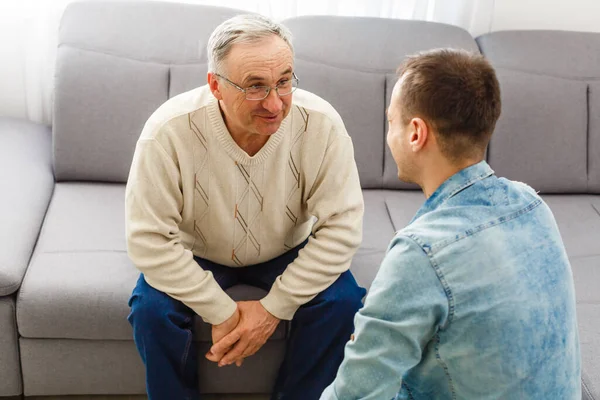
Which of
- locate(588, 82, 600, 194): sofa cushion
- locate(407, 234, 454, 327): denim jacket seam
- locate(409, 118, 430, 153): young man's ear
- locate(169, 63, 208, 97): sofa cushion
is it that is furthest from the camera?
locate(588, 82, 600, 194): sofa cushion

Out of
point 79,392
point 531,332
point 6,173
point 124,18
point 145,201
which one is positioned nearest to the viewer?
point 531,332

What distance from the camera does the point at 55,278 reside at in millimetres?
1950

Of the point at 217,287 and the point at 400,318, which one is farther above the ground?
the point at 400,318

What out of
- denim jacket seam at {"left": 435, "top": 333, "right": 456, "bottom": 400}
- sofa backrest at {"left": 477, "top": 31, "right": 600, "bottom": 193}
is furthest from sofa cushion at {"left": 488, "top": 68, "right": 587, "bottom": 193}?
denim jacket seam at {"left": 435, "top": 333, "right": 456, "bottom": 400}

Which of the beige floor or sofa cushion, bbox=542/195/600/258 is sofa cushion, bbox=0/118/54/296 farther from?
sofa cushion, bbox=542/195/600/258

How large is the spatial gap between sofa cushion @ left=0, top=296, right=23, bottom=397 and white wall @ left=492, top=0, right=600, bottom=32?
77.9 inches

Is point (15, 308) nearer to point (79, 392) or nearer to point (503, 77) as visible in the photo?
point (79, 392)

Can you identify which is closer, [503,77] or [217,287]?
[217,287]

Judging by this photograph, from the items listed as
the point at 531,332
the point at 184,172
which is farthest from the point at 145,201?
the point at 531,332

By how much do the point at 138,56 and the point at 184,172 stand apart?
2.47 ft

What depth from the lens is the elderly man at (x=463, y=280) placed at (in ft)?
3.84

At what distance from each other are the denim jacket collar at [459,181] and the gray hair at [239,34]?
2.08 feet

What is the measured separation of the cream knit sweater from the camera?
5.97ft

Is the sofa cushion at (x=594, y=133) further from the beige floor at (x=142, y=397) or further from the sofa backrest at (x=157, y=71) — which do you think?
the beige floor at (x=142, y=397)
